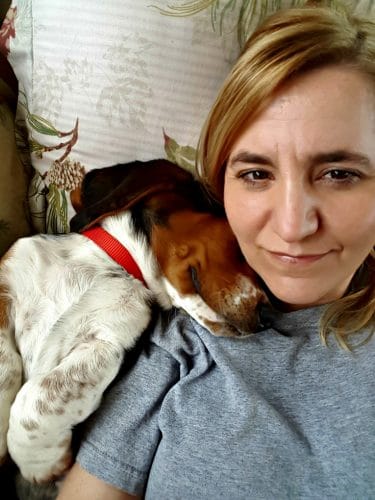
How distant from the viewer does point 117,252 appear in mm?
1360

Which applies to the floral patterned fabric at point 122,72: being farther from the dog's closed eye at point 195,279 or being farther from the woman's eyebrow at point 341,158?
the woman's eyebrow at point 341,158

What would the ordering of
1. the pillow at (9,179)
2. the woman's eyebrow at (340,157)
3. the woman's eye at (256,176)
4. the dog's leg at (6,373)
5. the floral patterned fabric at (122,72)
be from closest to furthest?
the woman's eyebrow at (340,157) < the woman's eye at (256,176) < the dog's leg at (6,373) < the floral patterned fabric at (122,72) < the pillow at (9,179)

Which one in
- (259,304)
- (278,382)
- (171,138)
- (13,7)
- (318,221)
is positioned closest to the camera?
(318,221)

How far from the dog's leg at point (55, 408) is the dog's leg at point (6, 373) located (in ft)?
0.12

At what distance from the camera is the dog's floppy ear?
1335 mm

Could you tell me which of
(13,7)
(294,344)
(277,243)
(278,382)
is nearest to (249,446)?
(278,382)

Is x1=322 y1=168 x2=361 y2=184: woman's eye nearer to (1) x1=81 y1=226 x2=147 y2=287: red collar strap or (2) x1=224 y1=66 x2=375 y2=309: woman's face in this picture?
(2) x1=224 y1=66 x2=375 y2=309: woman's face

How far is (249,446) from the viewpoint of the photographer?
1033 millimetres

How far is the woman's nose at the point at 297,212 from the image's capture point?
0.98m

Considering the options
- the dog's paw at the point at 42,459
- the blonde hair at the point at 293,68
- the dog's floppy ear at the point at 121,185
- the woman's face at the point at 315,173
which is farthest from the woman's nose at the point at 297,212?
the dog's paw at the point at 42,459

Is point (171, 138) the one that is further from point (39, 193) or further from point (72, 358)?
point (72, 358)

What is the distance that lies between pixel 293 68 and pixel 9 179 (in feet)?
2.99

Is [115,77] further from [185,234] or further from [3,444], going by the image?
[3,444]

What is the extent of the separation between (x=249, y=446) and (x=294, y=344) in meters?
0.26
